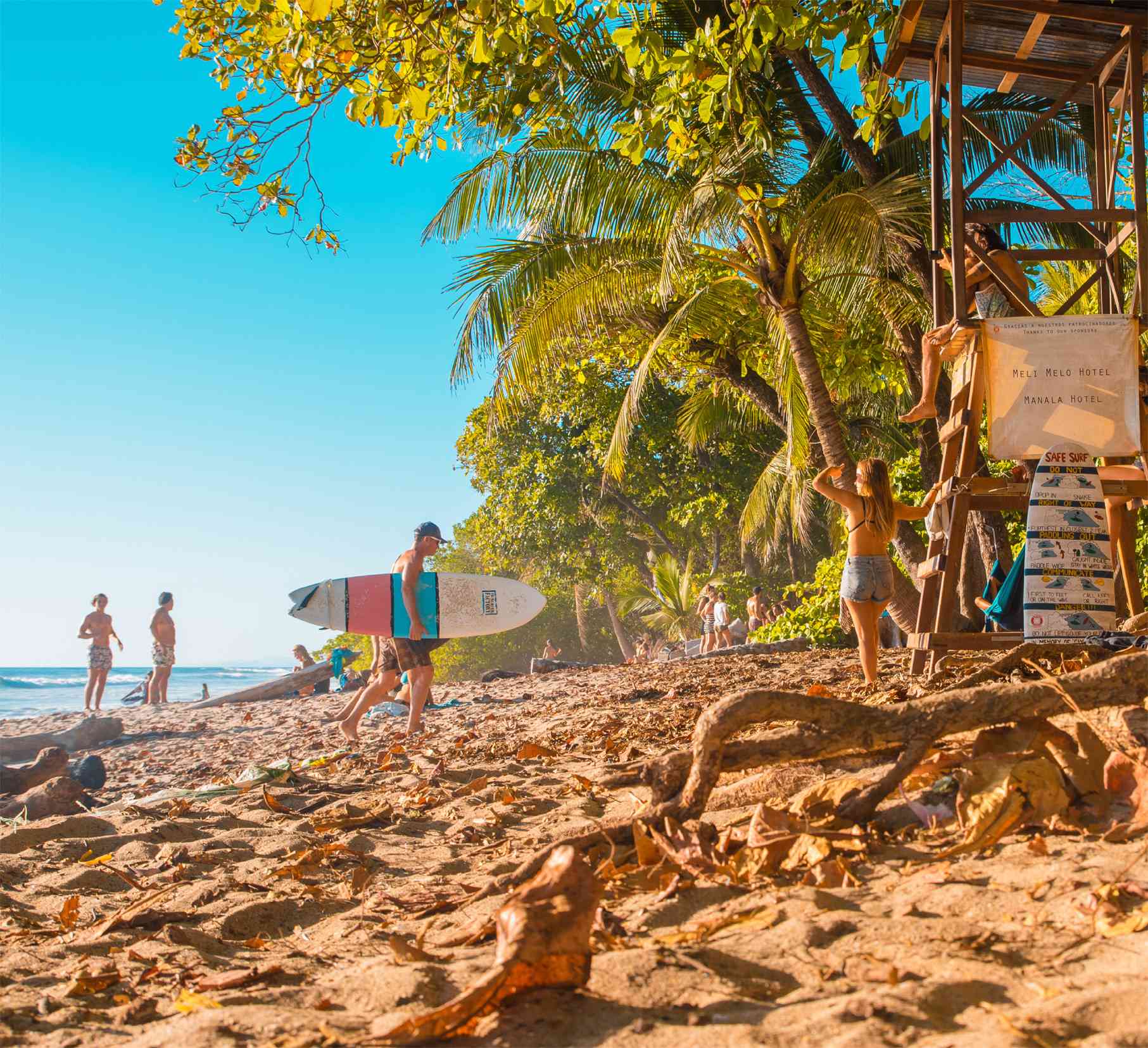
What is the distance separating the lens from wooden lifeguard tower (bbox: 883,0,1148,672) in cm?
489

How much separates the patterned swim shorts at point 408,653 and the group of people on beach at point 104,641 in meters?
8.43

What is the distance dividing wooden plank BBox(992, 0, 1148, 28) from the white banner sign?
5.25 feet

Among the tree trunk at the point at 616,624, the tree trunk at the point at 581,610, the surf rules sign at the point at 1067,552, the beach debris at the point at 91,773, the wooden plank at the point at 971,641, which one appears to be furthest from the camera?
the tree trunk at the point at 581,610

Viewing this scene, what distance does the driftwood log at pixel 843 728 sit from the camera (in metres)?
2.66

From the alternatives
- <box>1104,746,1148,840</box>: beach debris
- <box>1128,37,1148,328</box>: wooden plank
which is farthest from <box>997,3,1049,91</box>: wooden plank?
<box>1104,746,1148,840</box>: beach debris

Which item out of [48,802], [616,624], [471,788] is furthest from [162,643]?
[616,624]

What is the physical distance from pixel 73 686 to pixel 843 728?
75.6m

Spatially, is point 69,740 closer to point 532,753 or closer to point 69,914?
point 532,753

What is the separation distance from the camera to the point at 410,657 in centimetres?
780

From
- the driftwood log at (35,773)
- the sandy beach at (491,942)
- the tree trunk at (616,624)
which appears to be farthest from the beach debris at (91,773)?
the tree trunk at (616,624)

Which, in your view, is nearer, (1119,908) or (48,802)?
(1119,908)

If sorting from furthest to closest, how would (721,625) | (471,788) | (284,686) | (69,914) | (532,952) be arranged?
(721,625)
(284,686)
(471,788)
(69,914)
(532,952)

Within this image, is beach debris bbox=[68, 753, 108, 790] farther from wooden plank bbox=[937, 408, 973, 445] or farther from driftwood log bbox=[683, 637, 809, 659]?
driftwood log bbox=[683, 637, 809, 659]

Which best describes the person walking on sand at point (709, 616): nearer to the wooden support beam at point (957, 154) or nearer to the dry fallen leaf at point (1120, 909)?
the wooden support beam at point (957, 154)
